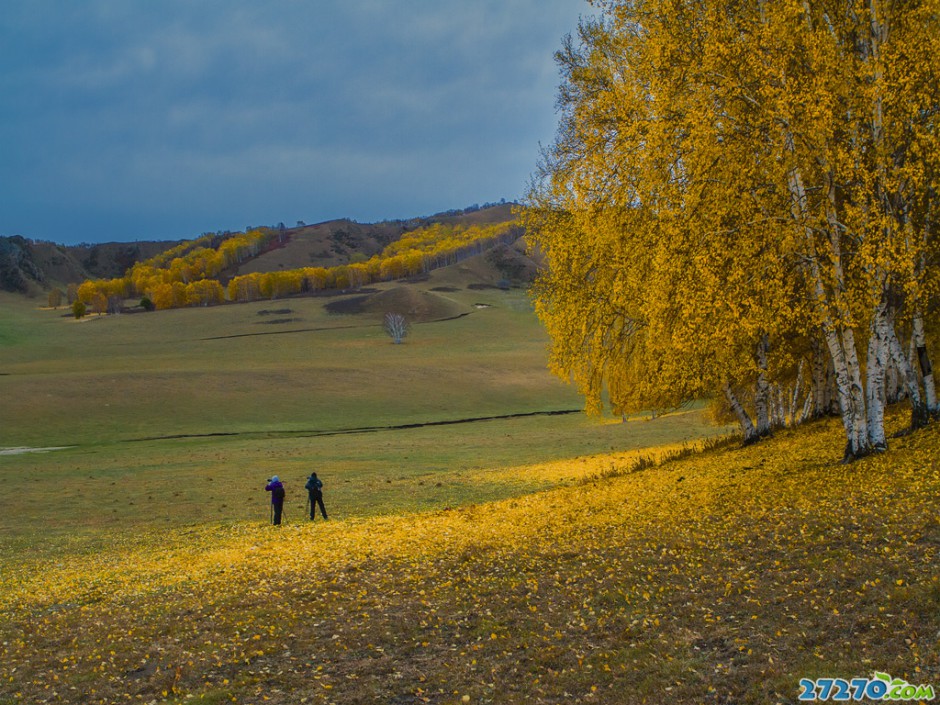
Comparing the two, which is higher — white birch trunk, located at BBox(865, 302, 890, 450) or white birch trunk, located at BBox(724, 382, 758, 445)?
white birch trunk, located at BBox(865, 302, 890, 450)

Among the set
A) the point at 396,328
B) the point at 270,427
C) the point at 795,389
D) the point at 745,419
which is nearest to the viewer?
the point at 745,419

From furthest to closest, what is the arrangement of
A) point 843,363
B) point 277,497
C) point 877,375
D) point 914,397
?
point 277,497 → point 914,397 → point 843,363 → point 877,375

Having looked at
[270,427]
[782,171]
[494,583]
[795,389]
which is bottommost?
[270,427]

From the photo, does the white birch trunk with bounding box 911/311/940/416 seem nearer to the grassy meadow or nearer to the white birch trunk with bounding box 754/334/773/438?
the grassy meadow

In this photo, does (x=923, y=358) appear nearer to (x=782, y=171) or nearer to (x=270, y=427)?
(x=782, y=171)

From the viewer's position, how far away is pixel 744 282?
18.7 meters

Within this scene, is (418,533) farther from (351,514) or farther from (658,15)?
(658,15)

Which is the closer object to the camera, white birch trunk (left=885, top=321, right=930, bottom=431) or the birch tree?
the birch tree

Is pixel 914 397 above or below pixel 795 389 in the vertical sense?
above

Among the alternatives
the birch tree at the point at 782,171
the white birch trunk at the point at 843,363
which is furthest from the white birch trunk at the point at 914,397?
the white birch trunk at the point at 843,363

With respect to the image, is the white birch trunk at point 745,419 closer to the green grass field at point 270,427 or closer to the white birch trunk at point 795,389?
the white birch trunk at point 795,389

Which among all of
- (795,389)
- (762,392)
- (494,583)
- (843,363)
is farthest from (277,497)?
(795,389)

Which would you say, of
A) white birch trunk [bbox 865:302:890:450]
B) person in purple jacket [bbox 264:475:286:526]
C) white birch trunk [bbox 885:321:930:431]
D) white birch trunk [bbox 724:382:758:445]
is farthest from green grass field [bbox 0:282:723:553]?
white birch trunk [bbox 885:321:930:431]

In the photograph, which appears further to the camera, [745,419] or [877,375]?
[745,419]
